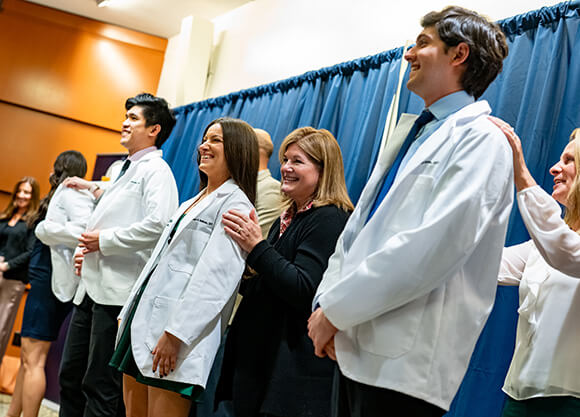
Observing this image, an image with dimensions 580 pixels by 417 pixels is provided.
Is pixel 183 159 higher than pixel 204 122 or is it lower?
lower

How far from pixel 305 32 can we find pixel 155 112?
1710 mm

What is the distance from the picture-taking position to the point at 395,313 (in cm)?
128

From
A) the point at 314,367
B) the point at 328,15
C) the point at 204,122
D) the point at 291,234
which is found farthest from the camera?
the point at 204,122

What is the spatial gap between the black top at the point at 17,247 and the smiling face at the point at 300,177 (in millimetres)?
2889

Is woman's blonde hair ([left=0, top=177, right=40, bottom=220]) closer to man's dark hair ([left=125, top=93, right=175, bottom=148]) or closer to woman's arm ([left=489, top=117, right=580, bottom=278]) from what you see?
man's dark hair ([left=125, top=93, right=175, bottom=148])

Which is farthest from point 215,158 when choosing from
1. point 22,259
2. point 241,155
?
point 22,259

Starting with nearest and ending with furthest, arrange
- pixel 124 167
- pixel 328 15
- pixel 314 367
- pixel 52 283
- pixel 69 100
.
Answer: pixel 314 367 < pixel 124 167 < pixel 52 283 < pixel 328 15 < pixel 69 100

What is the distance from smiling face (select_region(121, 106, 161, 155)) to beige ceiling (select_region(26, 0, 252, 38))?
255 centimetres

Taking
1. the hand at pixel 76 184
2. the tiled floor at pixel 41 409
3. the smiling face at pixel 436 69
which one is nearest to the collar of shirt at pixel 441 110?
the smiling face at pixel 436 69

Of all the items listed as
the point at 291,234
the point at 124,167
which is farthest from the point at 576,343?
the point at 124,167

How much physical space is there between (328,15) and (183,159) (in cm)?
156

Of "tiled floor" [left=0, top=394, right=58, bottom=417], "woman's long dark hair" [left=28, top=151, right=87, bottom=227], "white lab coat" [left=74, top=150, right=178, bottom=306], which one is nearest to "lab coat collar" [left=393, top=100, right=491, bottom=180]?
"white lab coat" [left=74, top=150, right=178, bottom=306]

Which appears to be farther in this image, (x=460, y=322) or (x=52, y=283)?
(x=52, y=283)

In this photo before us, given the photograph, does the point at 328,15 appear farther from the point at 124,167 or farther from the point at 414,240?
the point at 414,240
